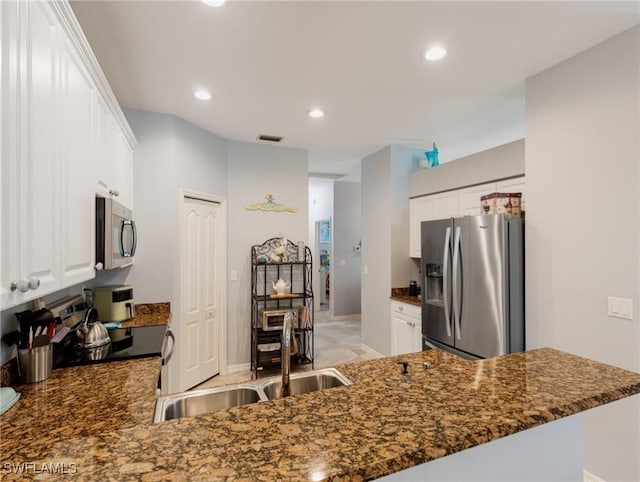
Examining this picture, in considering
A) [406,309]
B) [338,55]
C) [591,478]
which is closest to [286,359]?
[338,55]

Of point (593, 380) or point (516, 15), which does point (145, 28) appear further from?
point (593, 380)

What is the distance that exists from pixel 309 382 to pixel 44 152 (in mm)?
1287

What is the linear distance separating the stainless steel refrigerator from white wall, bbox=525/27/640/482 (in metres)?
0.11

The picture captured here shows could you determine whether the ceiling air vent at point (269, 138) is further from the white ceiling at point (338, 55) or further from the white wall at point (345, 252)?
the white wall at point (345, 252)

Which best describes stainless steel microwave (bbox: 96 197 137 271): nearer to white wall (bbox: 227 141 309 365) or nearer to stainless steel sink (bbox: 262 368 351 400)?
stainless steel sink (bbox: 262 368 351 400)

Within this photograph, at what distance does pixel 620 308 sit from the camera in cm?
193

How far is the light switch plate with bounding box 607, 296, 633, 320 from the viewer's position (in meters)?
1.90

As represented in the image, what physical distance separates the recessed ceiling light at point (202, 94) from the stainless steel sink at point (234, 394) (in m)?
2.30

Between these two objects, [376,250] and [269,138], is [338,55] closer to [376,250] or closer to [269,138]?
[269,138]

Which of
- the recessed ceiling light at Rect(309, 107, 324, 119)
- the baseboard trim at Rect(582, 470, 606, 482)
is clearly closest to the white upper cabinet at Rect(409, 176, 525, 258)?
the recessed ceiling light at Rect(309, 107, 324, 119)

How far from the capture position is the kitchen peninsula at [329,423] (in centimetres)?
71

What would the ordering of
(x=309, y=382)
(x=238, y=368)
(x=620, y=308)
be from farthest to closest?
1. (x=238, y=368)
2. (x=620, y=308)
3. (x=309, y=382)

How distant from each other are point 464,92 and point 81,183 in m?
2.71

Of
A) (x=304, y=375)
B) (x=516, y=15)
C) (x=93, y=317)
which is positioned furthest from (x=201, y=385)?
(x=516, y=15)
